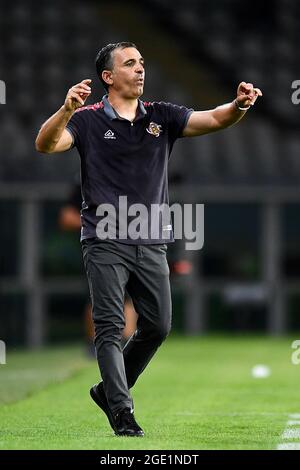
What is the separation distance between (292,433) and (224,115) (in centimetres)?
163

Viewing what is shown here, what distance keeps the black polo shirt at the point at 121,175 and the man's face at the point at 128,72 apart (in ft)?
0.42

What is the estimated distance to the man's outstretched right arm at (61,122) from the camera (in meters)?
6.12

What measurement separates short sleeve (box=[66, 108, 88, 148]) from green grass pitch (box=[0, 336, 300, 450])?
57.8 inches

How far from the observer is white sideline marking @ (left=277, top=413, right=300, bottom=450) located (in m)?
5.85

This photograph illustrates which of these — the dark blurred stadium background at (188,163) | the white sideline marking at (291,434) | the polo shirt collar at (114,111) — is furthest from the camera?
the dark blurred stadium background at (188,163)

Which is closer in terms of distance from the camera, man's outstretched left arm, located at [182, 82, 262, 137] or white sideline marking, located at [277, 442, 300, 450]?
white sideline marking, located at [277, 442, 300, 450]

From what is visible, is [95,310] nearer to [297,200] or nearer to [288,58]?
[297,200]

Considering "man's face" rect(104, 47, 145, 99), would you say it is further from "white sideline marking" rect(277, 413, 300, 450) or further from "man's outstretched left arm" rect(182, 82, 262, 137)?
"white sideline marking" rect(277, 413, 300, 450)

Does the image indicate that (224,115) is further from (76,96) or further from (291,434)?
(291,434)

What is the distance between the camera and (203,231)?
58.0 ft

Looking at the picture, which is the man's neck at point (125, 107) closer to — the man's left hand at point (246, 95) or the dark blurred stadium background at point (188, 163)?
the man's left hand at point (246, 95)


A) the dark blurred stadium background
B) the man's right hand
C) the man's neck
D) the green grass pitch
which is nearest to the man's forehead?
the man's neck

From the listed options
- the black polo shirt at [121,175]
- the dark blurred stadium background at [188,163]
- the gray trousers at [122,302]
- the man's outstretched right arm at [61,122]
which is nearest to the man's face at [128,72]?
the black polo shirt at [121,175]

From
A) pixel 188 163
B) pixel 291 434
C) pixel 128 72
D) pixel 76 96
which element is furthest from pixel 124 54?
pixel 188 163
